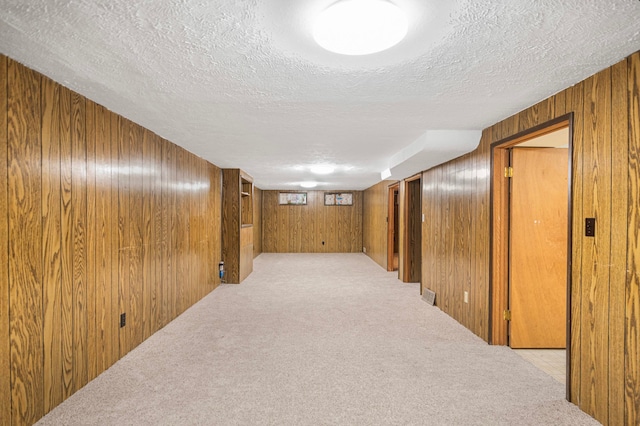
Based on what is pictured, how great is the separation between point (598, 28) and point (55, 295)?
3236 mm

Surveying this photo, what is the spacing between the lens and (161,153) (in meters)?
3.43

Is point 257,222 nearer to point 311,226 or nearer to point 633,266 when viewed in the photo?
point 311,226

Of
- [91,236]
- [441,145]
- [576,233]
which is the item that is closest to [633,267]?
[576,233]

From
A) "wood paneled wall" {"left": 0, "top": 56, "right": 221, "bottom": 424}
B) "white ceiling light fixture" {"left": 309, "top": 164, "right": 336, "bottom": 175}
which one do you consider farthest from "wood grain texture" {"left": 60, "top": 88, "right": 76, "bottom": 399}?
"white ceiling light fixture" {"left": 309, "top": 164, "right": 336, "bottom": 175}

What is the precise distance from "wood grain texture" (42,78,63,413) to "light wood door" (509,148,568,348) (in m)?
3.59

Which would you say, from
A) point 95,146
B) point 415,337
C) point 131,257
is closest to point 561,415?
point 415,337

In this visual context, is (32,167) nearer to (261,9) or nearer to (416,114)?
(261,9)

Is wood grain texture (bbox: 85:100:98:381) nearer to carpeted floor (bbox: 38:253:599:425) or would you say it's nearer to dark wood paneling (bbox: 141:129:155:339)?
carpeted floor (bbox: 38:253:599:425)

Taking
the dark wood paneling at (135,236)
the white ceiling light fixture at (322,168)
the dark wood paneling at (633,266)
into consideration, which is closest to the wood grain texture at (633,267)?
the dark wood paneling at (633,266)

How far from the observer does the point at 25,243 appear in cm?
180

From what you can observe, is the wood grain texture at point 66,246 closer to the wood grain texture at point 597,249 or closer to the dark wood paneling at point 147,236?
the dark wood paneling at point 147,236

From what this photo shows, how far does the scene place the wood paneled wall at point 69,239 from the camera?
1722 millimetres

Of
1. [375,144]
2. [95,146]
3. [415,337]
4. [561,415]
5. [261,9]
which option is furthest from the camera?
[375,144]

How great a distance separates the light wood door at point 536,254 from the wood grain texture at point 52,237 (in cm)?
359
